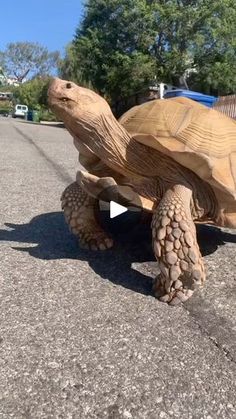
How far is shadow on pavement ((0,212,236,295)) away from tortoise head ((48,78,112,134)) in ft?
3.06

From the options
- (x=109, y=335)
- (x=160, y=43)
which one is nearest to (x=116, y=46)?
(x=160, y=43)

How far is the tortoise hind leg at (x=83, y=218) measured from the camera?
329 centimetres

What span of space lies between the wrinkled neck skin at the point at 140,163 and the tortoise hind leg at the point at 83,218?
474 millimetres

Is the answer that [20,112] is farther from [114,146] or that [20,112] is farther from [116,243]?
[114,146]

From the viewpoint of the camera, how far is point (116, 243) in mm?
3547

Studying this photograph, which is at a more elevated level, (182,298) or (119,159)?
(119,159)

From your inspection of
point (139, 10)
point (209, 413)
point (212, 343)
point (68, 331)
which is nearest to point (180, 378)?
point (209, 413)

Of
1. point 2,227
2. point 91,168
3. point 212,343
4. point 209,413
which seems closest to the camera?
point 209,413

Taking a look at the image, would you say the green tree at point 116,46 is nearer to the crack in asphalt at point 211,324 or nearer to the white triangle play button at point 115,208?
the white triangle play button at point 115,208

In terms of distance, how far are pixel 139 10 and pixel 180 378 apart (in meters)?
26.9

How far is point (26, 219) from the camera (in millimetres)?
4324

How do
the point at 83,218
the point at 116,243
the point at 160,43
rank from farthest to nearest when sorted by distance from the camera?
1. the point at 160,43
2. the point at 116,243
3. the point at 83,218

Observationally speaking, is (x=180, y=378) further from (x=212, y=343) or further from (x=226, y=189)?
(x=226, y=189)

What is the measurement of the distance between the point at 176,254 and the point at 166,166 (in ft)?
1.97
